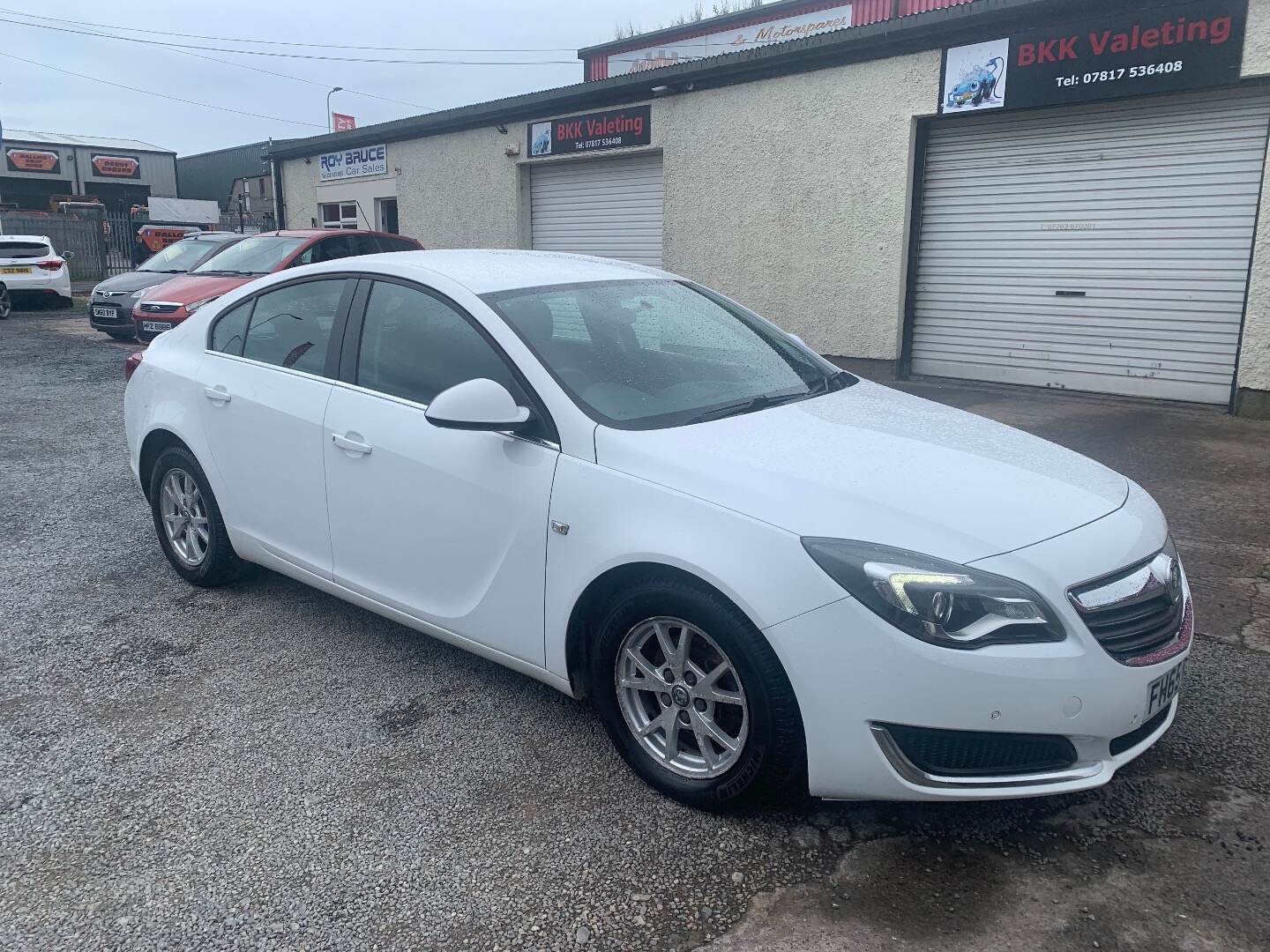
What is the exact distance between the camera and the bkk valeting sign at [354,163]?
61.7 feet

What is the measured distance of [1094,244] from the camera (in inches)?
391

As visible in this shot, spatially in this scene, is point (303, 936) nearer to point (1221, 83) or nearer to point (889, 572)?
point (889, 572)

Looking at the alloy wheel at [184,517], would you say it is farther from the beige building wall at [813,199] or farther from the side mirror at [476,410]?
the beige building wall at [813,199]

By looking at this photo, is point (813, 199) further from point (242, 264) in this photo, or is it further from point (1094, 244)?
point (242, 264)

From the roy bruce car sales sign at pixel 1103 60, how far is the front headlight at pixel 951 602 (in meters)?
8.11

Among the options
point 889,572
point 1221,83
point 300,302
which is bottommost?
point 889,572

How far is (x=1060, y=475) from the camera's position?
3.15 m

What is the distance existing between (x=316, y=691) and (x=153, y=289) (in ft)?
33.1

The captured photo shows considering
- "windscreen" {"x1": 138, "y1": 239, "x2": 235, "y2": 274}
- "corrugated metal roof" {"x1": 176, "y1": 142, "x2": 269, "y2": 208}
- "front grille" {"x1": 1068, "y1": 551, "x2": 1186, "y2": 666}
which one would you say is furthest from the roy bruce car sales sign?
"corrugated metal roof" {"x1": 176, "y1": 142, "x2": 269, "y2": 208}

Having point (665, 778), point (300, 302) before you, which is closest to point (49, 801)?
point (665, 778)

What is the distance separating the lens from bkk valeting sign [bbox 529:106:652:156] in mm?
13688

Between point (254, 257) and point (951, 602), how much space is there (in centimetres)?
1228

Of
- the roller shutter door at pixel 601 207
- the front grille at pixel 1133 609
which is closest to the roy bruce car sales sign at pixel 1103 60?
the roller shutter door at pixel 601 207

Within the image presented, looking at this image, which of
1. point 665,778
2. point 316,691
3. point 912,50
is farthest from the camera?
point 912,50
